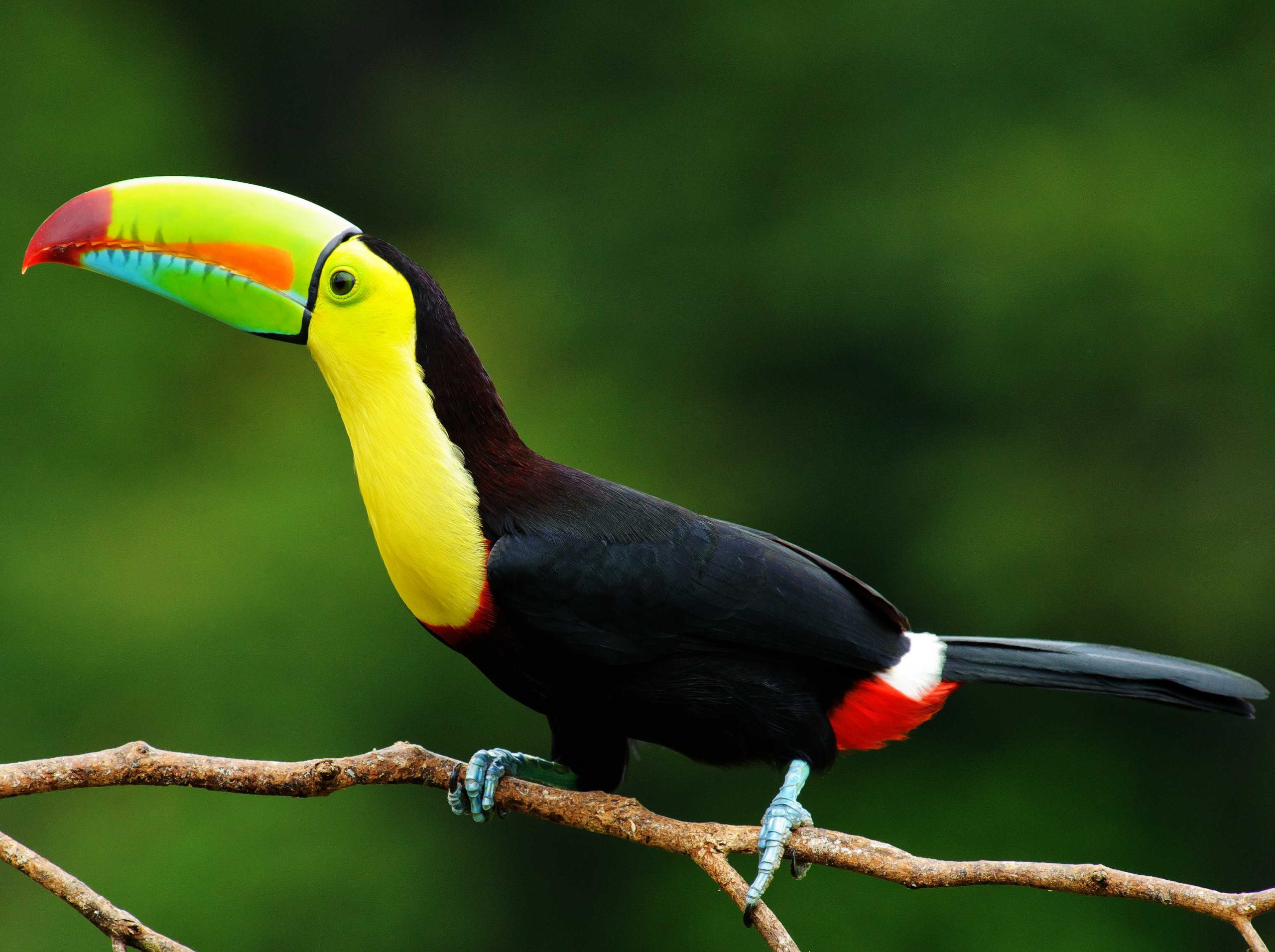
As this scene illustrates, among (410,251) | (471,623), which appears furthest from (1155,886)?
(410,251)

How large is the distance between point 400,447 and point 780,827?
655mm

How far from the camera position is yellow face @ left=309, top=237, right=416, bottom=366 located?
1.81m

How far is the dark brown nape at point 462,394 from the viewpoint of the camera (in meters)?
1.82

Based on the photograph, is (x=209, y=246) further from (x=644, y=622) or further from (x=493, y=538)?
(x=644, y=622)

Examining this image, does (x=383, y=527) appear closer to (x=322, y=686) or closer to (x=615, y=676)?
(x=615, y=676)

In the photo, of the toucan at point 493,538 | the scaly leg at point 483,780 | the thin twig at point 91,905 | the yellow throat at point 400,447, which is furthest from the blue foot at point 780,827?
the thin twig at point 91,905

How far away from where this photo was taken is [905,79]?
509 cm

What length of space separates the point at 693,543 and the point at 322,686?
291 cm

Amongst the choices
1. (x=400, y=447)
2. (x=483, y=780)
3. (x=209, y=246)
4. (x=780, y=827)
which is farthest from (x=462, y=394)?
(x=780, y=827)

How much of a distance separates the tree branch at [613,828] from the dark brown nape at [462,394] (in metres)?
0.35

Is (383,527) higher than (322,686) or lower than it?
higher

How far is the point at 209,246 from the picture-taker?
1.83 metres

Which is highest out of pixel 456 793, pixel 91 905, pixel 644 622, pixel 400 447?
pixel 400 447

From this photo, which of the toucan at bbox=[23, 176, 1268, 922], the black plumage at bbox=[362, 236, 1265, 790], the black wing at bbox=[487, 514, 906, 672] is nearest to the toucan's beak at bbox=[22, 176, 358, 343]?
the toucan at bbox=[23, 176, 1268, 922]
